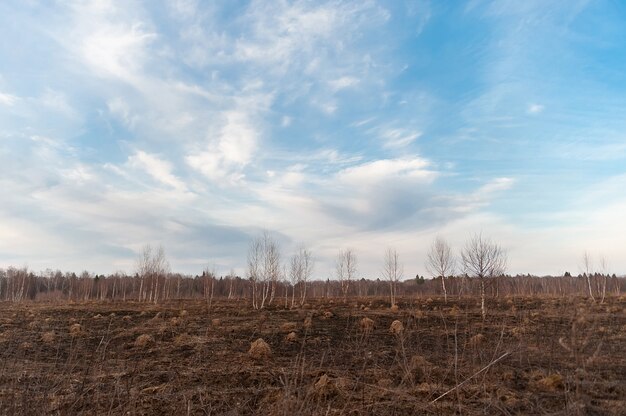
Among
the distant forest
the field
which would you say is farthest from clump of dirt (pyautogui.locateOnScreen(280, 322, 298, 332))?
the distant forest

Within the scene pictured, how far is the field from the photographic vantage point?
3318 mm

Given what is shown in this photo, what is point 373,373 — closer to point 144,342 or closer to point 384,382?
point 384,382

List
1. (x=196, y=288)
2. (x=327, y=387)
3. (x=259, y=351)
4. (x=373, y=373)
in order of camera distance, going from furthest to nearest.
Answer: (x=196, y=288), (x=259, y=351), (x=327, y=387), (x=373, y=373)

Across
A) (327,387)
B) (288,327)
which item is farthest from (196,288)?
(327,387)

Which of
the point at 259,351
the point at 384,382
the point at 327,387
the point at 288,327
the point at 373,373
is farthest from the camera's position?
the point at 288,327

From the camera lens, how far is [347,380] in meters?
6.92

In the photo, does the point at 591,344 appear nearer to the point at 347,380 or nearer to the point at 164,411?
the point at 347,380

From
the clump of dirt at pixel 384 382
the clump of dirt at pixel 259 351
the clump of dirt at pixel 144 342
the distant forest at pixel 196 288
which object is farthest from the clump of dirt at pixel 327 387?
the distant forest at pixel 196 288

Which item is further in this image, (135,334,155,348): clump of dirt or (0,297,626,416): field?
(135,334,155,348): clump of dirt

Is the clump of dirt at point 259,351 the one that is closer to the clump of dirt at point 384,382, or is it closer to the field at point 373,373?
the field at point 373,373

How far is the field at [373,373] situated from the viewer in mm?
3318

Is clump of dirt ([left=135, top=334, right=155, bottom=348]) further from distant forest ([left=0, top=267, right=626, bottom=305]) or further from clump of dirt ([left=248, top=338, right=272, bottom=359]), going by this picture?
distant forest ([left=0, top=267, right=626, bottom=305])

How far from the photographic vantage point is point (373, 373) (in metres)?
4.90

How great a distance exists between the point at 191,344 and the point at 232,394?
19.7 ft
